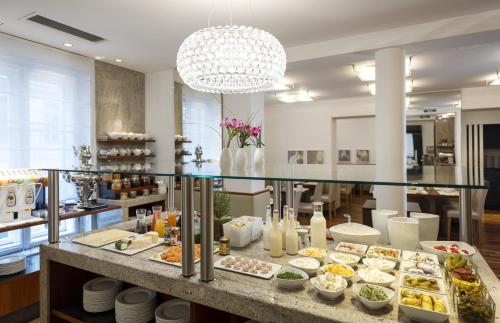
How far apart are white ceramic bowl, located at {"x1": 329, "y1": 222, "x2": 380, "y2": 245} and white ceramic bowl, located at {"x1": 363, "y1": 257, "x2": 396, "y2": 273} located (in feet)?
0.77

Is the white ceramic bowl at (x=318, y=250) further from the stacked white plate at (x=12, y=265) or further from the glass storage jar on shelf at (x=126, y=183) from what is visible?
the glass storage jar on shelf at (x=126, y=183)

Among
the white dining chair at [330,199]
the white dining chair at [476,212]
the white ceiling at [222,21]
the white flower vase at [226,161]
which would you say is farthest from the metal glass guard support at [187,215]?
the white dining chair at [330,199]

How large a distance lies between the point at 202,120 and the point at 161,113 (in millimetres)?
950

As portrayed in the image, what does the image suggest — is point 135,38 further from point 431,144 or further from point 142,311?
point 431,144

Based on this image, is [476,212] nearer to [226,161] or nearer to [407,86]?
[407,86]

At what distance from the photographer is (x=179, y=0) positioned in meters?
2.87

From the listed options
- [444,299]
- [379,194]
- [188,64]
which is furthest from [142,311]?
[379,194]

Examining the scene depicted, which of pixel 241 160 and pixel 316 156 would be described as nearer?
pixel 241 160

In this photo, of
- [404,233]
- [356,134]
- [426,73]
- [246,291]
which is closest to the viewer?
[246,291]

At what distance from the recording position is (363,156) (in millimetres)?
9797

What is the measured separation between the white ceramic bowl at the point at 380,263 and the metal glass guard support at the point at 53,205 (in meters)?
1.77

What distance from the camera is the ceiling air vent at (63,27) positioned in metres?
3.25

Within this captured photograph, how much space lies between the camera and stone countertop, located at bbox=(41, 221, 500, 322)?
1.08 metres

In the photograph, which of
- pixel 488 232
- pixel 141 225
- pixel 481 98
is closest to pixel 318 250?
pixel 141 225
